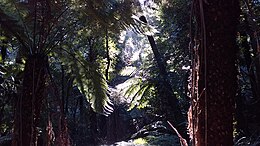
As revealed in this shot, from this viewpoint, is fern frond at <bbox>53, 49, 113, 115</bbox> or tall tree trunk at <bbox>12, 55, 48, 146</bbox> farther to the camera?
fern frond at <bbox>53, 49, 113, 115</bbox>

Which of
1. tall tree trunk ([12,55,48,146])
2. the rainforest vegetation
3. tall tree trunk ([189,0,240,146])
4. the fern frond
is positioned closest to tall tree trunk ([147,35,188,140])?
the rainforest vegetation

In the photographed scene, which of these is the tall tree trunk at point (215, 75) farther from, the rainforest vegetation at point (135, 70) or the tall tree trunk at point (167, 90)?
the tall tree trunk at point (167, 90)

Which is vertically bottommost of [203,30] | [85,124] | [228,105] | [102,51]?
[228,105]

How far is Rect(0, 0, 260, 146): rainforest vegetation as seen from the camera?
144cm

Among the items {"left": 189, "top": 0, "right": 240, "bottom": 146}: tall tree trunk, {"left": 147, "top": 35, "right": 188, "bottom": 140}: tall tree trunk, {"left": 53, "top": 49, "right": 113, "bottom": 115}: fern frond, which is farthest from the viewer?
{"left": 147, "top": 35, "right": 188, "bottom": 140}: tall tree trunk

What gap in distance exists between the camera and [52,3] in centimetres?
329

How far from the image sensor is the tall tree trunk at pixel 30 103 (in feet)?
8.94

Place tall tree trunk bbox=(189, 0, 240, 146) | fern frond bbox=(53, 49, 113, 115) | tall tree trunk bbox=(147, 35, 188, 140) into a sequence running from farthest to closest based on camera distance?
tall tree trunk bbox=(147, 35, 188, 140), fern frond bbox=(53, 49, 113, 115), tall tree trunk bbox=(189, 0, 240, 146)

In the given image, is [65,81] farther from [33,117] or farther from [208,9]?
[208,9]

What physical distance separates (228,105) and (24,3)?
2.62 m

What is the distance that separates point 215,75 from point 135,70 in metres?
6.76

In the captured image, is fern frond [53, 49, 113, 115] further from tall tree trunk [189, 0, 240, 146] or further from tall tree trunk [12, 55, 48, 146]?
tall tree trunk [189, 0, 240, 146]

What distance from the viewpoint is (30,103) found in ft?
9.16

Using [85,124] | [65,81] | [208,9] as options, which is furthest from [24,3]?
[85,124]
